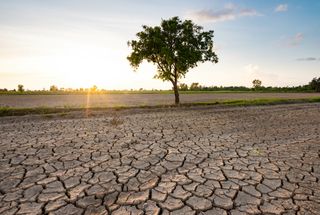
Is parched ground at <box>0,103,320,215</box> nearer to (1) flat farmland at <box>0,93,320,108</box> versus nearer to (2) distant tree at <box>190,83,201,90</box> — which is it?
(1) flat farmland at <box>0,93,320,108</box>

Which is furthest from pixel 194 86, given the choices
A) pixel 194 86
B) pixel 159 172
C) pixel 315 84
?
pixel 159 172

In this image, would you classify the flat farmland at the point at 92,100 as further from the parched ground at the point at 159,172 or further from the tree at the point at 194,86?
the tree at the point at 194,86

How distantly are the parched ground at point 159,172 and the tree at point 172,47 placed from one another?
10825 mm

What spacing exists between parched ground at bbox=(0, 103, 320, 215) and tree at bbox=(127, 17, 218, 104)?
426 inches

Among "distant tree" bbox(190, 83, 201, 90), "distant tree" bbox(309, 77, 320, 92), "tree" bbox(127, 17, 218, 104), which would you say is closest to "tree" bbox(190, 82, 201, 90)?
"distant tree" bbox(190, 83, 201, 90)

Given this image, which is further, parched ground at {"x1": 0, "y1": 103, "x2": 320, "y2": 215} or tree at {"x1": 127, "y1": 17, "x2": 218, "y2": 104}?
tree at {"x1": 127, "y1": 17, "x2": 218, "y2": 104}

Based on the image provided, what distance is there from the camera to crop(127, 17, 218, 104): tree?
1962cm

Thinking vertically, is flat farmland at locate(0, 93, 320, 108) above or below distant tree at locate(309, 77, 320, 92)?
below

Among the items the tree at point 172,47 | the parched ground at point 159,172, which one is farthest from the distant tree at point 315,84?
the parched ground at point 159,172

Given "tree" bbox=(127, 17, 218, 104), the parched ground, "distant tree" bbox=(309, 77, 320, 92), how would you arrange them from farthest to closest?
"distant tree" bbox=(309, 77, 320, 92), "tree" bbox=(127, 17, 218, 104), the parched ground

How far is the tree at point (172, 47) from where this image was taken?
64.4ft

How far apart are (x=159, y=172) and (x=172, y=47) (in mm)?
15748


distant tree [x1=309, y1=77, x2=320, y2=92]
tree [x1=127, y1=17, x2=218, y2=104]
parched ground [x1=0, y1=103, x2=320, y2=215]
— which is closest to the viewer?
parched ground [x1=0, y1=103, x2=320, y2=215]

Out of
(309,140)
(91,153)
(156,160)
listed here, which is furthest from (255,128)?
(91,153)
